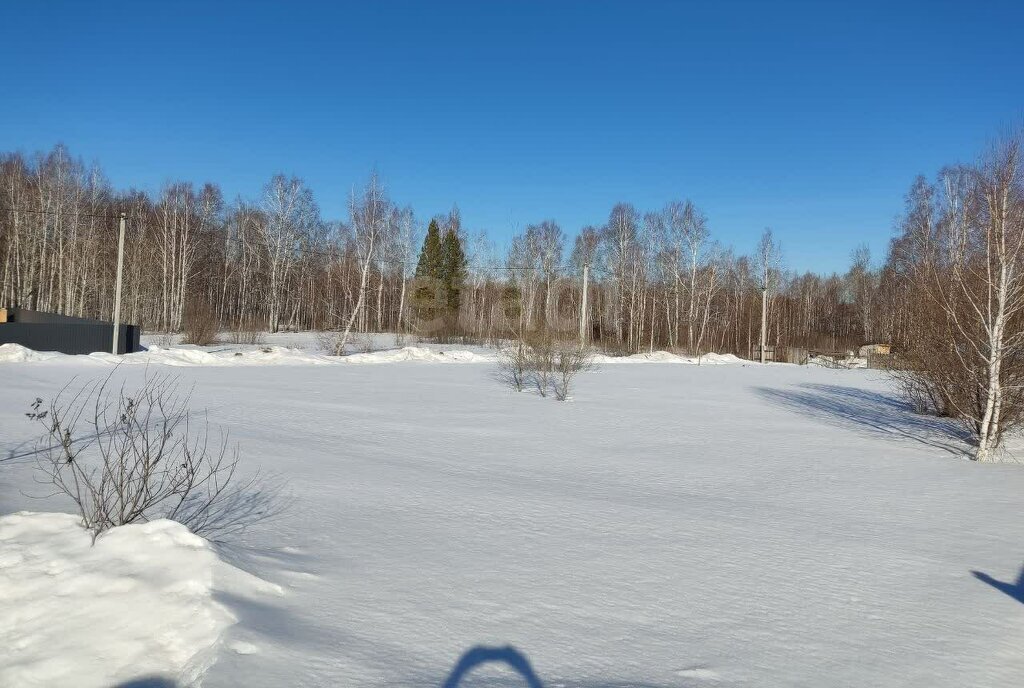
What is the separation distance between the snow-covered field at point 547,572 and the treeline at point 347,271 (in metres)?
23.8

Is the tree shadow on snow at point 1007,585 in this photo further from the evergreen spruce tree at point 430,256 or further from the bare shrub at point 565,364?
the evergreen spruce tree at point 430,256

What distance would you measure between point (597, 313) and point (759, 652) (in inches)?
1713

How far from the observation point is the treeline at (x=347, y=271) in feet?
115

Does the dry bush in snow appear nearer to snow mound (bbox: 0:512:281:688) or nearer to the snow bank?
the snow bank

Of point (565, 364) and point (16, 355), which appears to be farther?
point (16, 355)

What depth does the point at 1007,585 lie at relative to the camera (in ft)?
12.7

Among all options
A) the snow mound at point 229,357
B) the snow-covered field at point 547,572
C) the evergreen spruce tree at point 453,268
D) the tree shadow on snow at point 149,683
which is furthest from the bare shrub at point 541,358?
the evergreen spruce tree at point 453,268

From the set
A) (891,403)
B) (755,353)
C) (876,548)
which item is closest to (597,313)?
(755,353)

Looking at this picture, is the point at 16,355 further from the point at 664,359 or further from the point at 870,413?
the point at 664,359

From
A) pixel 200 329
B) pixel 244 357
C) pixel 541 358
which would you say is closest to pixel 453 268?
pixel 200 329

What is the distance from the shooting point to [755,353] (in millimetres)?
39125

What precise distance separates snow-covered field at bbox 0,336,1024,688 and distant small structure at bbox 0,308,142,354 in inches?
569

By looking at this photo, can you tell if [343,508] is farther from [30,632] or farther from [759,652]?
[759,652]

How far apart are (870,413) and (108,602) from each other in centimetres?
1290
